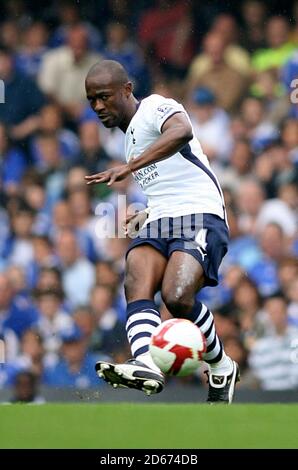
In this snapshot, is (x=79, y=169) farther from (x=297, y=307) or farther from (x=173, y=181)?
(x=173, y=181)

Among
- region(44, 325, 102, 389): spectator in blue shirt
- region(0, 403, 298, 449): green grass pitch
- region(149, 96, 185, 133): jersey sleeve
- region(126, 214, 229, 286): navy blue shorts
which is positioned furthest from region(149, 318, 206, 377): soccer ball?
region(44, 325, 102, 389): spectator in blue shirt

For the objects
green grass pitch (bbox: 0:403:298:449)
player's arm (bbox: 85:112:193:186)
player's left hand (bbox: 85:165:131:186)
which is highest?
player's arm (bbox: 85:112:193:186)

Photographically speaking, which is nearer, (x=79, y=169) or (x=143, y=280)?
(x=143, y=280)

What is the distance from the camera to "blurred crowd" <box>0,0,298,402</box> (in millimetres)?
11875

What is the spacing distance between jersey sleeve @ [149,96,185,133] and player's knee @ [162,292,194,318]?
3.37 ft

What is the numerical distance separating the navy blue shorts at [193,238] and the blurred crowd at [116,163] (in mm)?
4027

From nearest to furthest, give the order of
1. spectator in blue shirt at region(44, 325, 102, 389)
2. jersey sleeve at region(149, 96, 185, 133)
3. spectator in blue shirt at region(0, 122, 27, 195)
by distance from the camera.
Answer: jersey sleeve at region(149, 96, 185, 133)
spectator in blue shirt at region(44, 325, 102, 389)
spectator in blue shirt at region(0, 122, 27, 195)

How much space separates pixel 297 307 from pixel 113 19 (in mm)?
4553

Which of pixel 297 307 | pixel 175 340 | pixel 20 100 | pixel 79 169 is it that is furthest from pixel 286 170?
→ pixel 175 340

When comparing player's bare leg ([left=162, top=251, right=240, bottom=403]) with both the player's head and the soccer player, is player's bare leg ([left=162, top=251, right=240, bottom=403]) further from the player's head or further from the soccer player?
the player's head

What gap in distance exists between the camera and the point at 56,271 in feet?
41.6

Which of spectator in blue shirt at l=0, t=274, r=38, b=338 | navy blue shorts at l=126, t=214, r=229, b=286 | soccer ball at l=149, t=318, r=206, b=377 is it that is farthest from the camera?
spectator in blue shirt at l=0, t=274, r=38, b=338

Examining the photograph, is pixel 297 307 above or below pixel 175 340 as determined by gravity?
above

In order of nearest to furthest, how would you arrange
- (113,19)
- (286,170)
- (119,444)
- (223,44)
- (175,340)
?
(119,444), (175,340), (286,170), (223,44), (113,19)
